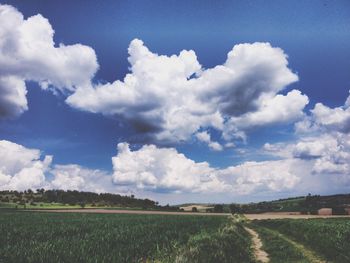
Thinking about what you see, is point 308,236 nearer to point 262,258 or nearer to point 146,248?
point 262,258

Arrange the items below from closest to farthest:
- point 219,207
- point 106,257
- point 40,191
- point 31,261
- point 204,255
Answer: point 31,261, point 106,257, point 204,255, point 219,207, point 40,191

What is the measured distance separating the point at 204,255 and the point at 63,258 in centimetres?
591

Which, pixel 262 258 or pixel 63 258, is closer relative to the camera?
pixel 63 258

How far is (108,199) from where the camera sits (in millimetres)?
161125

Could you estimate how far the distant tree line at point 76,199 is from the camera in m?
140

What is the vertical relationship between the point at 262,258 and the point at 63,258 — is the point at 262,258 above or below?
below

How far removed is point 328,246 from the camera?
73.3ft

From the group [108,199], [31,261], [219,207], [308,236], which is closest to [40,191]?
[108,199]


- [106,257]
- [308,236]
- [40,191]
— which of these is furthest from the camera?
[40,191]

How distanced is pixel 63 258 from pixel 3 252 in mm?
2551

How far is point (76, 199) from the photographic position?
147 m

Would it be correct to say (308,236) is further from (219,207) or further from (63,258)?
(219,207)

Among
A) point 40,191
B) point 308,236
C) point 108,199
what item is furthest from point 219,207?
point 308,236

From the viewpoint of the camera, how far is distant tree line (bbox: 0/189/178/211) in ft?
459
